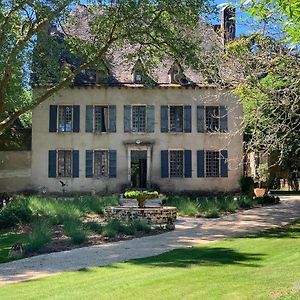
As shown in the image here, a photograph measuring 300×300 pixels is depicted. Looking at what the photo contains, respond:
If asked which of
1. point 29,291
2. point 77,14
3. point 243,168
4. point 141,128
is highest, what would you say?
point 77,14

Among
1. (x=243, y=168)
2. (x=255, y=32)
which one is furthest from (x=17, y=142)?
(x=255, y=32)

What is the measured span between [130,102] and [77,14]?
10.8 metres

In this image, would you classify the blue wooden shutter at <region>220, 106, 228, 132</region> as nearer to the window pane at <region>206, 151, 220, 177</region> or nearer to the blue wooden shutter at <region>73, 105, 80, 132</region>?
the window pane at <region>206, 151, 220, 177</region>

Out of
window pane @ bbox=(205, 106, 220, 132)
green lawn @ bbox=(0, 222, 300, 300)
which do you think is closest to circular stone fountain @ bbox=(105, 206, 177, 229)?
green lawn @ bbox=(0, 222, 300, 300)

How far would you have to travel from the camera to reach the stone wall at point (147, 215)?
15.5 metres

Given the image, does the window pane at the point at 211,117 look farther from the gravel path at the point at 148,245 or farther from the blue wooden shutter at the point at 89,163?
the gravel path at the point at 148,245

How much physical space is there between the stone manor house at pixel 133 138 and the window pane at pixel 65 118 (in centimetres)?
5

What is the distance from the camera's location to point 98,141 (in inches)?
1073

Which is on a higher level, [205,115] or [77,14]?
[77,14]

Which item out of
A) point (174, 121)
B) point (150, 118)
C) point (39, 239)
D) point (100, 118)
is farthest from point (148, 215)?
point (100, 118)

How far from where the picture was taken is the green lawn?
21.7 ft

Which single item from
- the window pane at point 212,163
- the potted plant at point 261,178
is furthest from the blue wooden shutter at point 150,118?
the potted plant at point 261,178

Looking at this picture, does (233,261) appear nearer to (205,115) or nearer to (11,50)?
(11,50)

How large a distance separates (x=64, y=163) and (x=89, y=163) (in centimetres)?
145
